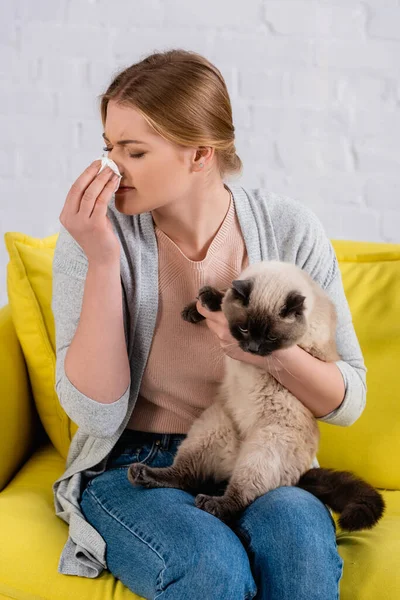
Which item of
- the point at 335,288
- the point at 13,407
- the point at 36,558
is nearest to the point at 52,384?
the point at 13,407

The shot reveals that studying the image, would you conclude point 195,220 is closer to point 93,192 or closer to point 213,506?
point 93,192

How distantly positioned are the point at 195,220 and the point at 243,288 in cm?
27

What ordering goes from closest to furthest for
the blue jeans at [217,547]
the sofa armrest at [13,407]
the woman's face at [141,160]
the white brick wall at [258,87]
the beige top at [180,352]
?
the blue jeans at [217,547]
the woman's face at [141,160]
the beige top at [180,352]
the sofa armrest at [13,407]
the white brick wall at [258,87]

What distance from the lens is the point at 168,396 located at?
158cm

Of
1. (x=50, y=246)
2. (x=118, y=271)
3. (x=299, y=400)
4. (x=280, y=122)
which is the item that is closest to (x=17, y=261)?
(x=50, y=246)

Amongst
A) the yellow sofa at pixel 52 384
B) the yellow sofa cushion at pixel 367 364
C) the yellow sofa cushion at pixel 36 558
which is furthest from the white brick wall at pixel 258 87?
the yellow sofa cushion at pixel 36 558

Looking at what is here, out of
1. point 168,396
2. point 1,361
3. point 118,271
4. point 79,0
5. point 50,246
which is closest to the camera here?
point 118,271

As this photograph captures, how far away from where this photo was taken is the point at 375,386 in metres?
1.87

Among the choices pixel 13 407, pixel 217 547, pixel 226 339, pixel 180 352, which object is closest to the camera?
pixel 217 547

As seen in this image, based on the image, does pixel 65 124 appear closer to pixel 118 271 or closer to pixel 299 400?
pixel 118 271

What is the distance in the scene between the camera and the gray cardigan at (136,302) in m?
1.46

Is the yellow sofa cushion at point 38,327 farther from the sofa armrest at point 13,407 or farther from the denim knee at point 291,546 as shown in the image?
the denim knee at point 291,546

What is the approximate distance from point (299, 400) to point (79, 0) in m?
1.57

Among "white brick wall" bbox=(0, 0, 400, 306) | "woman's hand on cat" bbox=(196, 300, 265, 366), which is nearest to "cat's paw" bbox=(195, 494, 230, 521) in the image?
"woman's hand on cat" bbox=(196, 300, 265, 366)
